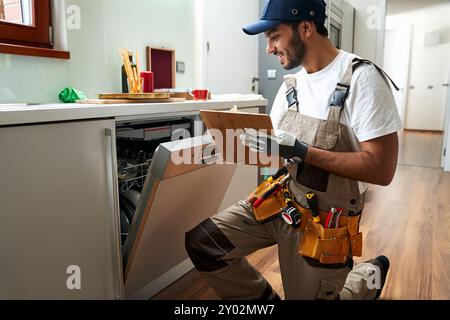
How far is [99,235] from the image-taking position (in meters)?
1.34

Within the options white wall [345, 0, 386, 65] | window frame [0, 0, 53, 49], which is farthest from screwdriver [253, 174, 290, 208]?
white wall [345, 0, 386, 65]

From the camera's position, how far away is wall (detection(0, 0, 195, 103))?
5.29ft

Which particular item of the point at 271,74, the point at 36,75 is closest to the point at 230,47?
the point at 271,74

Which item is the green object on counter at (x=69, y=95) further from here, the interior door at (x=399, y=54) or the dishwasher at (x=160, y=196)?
the interior door at (x=399, y=54)

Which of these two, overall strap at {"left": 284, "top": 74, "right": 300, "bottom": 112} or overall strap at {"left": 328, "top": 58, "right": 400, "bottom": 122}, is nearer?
overall strap at {"left": 328, "top": 58, "right": 400, "bottom": 122}

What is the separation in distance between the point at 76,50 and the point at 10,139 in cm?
91

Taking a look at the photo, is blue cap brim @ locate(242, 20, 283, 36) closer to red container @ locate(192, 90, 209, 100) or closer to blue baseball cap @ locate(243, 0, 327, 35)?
blue baseball cap @ locate(243, 0, 327, 35)

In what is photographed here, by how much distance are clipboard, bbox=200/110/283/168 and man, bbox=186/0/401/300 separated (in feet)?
0.14

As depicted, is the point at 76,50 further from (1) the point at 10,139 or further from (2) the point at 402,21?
(2) the point at 402,21

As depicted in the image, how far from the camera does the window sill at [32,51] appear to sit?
152cm

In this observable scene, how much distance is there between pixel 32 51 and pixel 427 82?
26.0 ft

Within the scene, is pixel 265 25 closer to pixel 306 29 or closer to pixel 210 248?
pixel 306 29

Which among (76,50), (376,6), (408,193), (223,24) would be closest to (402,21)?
(376,6)

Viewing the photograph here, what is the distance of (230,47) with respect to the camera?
3.26 metres
